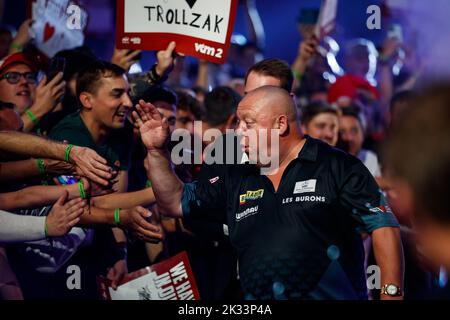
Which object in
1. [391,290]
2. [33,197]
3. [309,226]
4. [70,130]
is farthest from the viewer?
[70,130]

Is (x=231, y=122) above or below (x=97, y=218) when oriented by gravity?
above

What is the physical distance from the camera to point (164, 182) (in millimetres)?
4398

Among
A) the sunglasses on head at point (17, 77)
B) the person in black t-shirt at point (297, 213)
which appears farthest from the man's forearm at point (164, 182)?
the sunglasses on head at point (17, 77)

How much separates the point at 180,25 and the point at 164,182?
3.98 feet

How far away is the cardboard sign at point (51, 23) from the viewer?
6180 mm

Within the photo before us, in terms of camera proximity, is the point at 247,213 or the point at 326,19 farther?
the point at 326,19

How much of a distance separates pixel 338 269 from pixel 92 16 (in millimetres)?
8360

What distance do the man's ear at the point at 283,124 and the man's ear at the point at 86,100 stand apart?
1759mm

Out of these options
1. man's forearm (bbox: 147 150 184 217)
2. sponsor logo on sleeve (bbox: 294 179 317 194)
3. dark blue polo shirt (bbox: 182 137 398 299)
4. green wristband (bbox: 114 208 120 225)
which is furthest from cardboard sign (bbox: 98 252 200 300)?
sponsor logo on sleeve (bbox: 294 179 317 194)

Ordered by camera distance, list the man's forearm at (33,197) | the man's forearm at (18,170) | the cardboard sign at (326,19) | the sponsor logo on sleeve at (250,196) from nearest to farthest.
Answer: the sponsor logo on sleeve at (250,196) < the man's forearm at (33,197) < the man's forearm at (18,170) < the cardboard sign at (326,19)

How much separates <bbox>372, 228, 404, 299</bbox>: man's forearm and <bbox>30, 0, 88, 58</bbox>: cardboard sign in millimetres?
3377

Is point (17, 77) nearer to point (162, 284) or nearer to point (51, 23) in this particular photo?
point (51, 23)

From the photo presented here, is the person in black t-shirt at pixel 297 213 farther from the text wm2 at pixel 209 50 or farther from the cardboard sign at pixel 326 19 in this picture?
the cardboard sign at pixel 326 19

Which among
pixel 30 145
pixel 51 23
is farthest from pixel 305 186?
pixel 51 23
